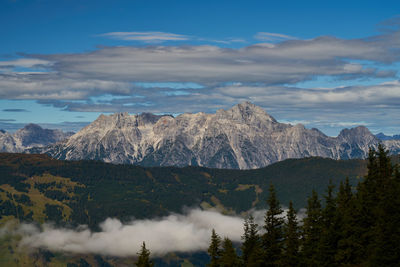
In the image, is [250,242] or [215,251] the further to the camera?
[250,242]

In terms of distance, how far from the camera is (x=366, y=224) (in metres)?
106

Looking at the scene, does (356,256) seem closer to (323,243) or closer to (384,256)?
(323,243)

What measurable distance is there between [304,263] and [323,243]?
5633 mm

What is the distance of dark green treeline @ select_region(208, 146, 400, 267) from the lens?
89.7 meters

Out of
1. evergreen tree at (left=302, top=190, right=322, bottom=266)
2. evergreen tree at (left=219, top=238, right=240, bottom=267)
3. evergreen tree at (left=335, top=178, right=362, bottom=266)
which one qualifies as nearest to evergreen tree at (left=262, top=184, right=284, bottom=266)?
evergreen tree at (left=219, top=238, right=240, bottom=267)

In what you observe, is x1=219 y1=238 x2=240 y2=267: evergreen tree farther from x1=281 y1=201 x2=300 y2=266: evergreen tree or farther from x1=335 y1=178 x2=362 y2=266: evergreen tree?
x1=335 y1=178 x2=362 y2=266: evergreen tree

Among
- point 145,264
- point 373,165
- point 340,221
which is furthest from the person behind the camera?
point 373,165

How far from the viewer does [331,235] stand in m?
103

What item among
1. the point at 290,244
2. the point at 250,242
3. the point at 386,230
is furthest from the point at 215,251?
the point at 386,230

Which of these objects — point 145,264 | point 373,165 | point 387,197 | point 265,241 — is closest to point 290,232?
point 265,241

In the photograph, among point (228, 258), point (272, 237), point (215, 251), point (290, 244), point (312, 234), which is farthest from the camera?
point (312, 234)

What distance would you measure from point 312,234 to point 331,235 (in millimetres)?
3448

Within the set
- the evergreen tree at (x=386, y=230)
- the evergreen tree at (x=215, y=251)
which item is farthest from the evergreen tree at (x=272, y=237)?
the evergreen tree at (x=386, y=230)

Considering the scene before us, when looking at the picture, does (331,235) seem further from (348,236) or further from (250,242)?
(250,242)
